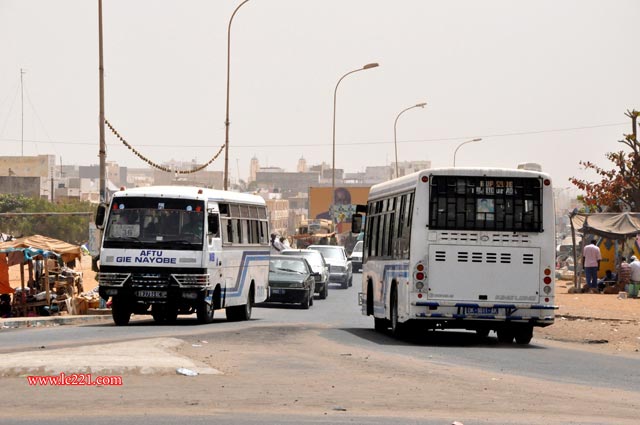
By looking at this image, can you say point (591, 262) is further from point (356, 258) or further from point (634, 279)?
point (356, 258)

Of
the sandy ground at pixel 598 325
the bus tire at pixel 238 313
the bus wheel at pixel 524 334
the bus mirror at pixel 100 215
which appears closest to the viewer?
the bus wheel at pixel 524 334

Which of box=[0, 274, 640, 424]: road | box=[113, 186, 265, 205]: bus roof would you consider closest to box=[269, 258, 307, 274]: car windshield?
box=[113, 186, 265, 205]: bus roof

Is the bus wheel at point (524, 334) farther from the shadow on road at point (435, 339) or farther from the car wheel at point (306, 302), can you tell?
the car wheel at point (306, 302)

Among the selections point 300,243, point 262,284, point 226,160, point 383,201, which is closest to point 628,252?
point 226,160

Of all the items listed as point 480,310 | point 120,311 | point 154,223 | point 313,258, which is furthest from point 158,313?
point 313,258

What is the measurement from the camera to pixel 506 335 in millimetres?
22969

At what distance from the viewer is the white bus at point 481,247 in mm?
20438

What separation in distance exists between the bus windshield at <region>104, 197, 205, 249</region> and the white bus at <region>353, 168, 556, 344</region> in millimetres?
5912

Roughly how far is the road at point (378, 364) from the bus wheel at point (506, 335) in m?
0.21

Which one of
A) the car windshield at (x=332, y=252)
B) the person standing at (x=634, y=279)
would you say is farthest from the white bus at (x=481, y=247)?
the car windshield at (x=332, y=252)

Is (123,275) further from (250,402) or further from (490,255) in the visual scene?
(250,402)

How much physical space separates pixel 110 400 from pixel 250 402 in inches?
55.2

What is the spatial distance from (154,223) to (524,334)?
7.82 metres

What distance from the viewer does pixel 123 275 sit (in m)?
24.8
